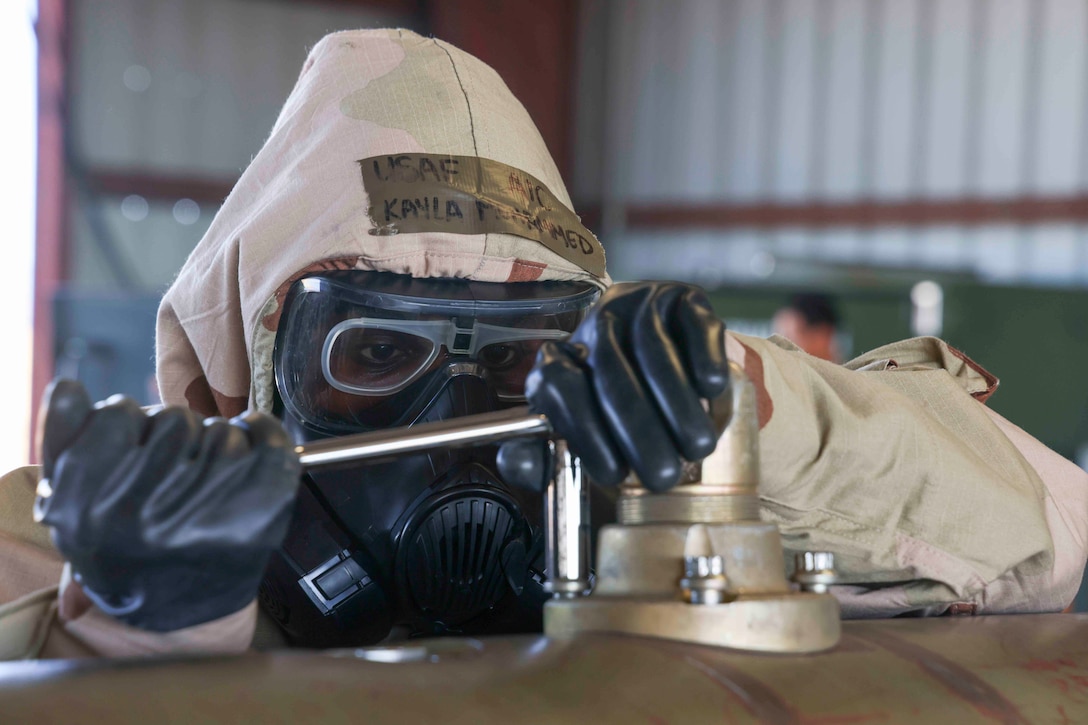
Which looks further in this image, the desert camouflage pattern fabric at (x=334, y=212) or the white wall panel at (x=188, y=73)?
the white wall panel at (x=188, y=73)

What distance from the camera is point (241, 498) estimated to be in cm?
58

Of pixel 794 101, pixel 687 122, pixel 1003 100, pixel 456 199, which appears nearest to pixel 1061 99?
pixel 1003 100

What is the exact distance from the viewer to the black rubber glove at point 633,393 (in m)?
0.60

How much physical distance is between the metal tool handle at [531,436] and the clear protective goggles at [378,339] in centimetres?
44

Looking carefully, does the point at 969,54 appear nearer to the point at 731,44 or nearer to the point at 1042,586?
the point at 731,44

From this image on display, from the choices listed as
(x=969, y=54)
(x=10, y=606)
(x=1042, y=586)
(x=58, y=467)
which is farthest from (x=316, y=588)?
(x=969, y=54)

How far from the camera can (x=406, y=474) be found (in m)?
1.00

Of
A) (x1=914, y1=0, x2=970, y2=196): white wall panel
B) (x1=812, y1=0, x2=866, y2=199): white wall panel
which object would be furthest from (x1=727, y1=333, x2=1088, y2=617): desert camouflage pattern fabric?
(x1=812, y1=0, x2=866, y2=199): white wall panel

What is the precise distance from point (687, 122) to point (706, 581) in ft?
20.0

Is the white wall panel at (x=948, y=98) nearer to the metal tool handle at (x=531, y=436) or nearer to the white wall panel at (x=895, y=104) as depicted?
the white wall panel at (x=895, y=104)

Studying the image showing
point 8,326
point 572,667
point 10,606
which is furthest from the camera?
point 8,326

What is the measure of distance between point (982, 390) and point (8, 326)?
5490 mm

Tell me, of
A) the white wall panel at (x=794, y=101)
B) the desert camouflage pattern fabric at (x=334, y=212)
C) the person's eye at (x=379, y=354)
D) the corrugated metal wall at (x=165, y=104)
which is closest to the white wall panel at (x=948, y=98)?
the white wall panel at (x=794, y=101)

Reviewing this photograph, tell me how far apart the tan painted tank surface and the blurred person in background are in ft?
10.3
